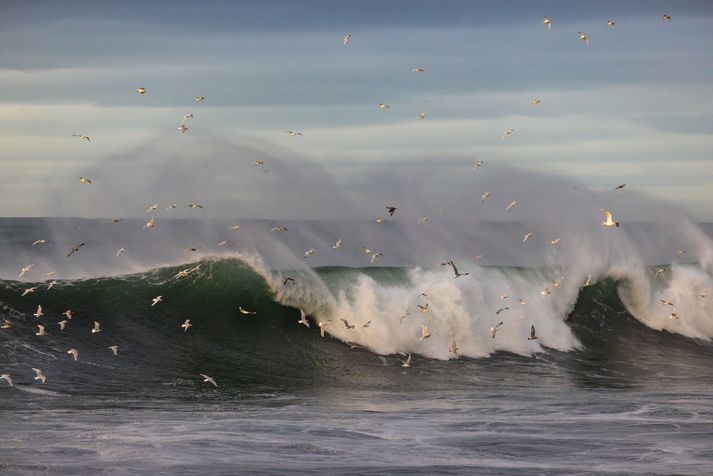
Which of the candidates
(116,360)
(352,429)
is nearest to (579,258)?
(116,360)

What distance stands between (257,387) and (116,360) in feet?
15.9

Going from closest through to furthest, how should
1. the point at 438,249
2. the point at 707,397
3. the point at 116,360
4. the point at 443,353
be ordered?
the point at 707,397 < the point at 116,360 < the point at 443,353 < the point at 438,249

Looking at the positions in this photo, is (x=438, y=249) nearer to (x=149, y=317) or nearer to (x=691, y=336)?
(x=691, y=336)

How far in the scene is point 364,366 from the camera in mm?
35344

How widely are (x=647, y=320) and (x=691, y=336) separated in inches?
82.2

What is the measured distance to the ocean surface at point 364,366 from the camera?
Answer: 70.4 ft

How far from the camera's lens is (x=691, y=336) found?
152 ft

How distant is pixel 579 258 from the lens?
172 feet

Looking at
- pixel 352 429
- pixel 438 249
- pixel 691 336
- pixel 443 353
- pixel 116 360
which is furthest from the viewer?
pixel 438 249

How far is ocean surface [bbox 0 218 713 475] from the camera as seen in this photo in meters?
21.5

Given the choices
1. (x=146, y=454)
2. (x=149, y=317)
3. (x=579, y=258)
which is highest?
(x=579, y=258)

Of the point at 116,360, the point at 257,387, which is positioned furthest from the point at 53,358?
the point at 257,387

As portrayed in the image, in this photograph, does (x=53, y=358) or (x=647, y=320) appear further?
(x=647, y=320)

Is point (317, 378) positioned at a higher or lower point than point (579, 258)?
lower
